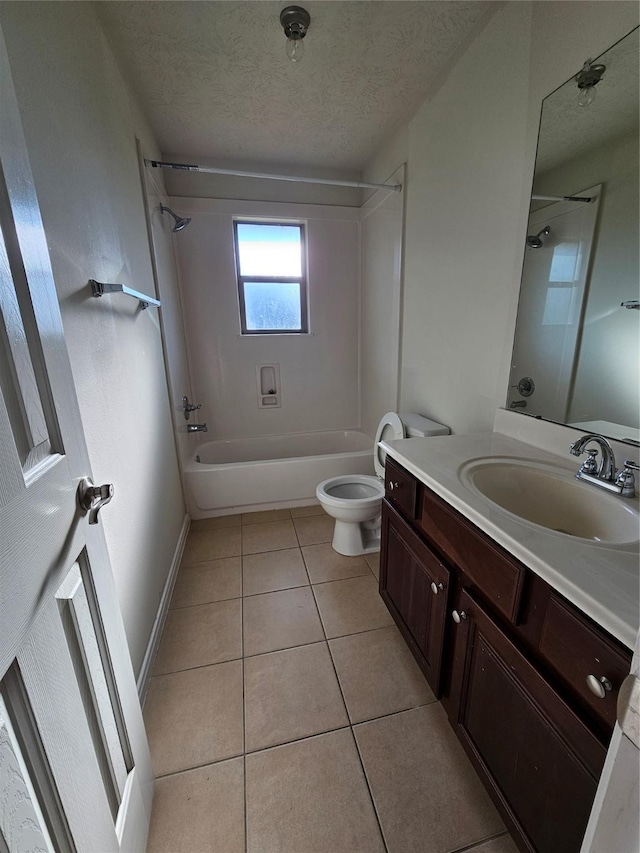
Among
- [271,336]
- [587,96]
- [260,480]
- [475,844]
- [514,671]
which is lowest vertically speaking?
[475,844]

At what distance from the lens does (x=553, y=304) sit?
1.25m

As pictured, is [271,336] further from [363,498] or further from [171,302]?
[363,498]

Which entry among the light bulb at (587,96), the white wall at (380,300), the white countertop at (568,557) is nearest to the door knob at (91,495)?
the white countertop at (568,557)

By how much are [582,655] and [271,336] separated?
2.84 metres

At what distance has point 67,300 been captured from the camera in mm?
940

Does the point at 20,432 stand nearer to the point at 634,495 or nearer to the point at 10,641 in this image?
the point at 10,641

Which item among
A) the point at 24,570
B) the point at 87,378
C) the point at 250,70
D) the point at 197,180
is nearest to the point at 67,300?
the point at 87,378

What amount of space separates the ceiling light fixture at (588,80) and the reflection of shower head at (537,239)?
348 mm

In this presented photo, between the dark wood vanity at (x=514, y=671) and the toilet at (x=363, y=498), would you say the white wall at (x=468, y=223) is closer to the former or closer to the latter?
the toilet at (x=363, y=498)

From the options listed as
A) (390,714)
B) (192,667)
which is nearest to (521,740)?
(390,714)

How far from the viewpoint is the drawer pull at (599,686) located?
0.59 metres

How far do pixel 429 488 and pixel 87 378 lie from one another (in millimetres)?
1128

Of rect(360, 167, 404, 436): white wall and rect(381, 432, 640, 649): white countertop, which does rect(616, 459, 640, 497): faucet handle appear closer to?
rect(381, 432, 640, 649): white countertop

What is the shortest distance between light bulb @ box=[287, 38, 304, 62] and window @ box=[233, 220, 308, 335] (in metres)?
1.43
